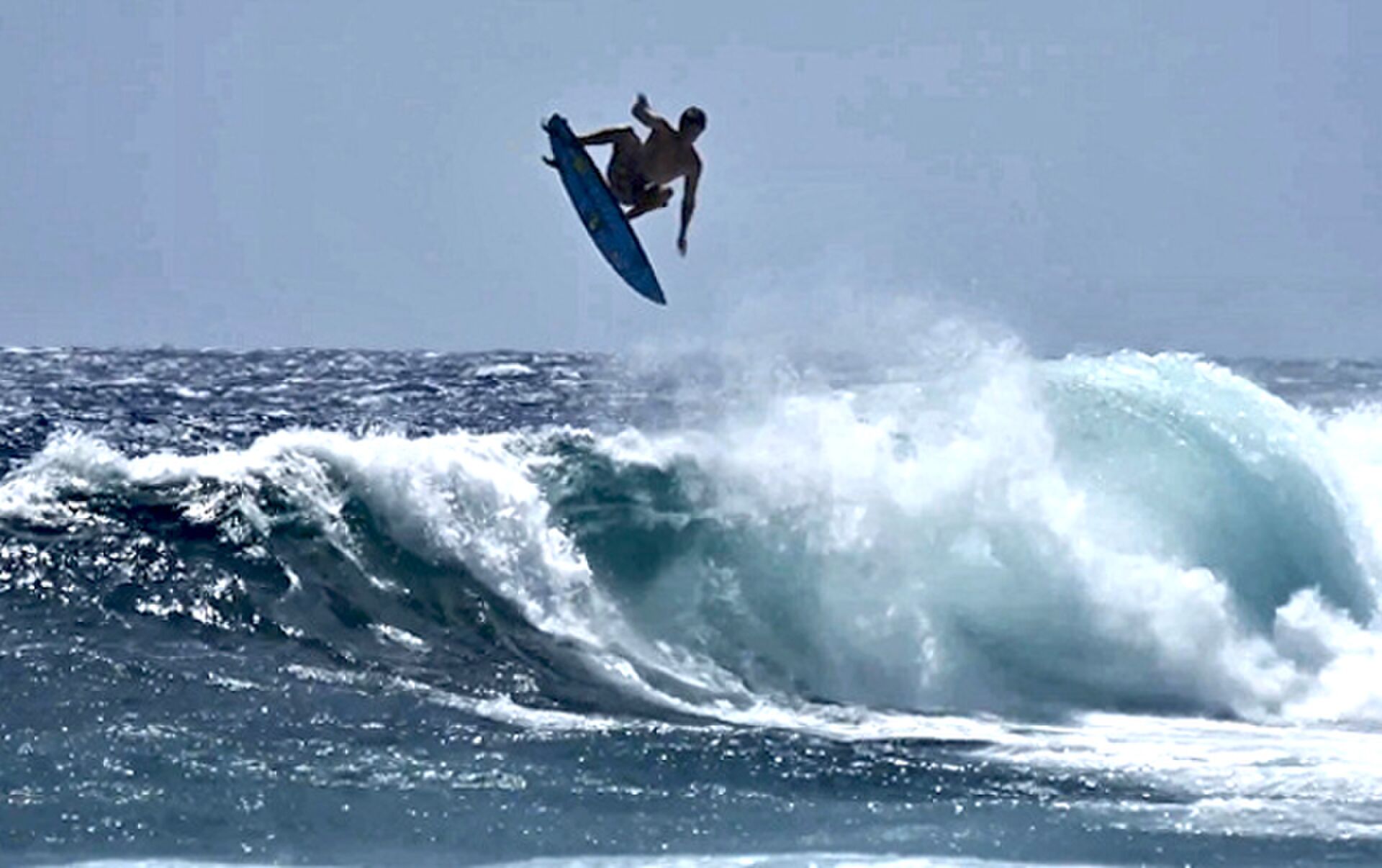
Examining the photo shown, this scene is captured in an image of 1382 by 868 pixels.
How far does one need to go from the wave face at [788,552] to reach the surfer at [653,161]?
2.78 metres

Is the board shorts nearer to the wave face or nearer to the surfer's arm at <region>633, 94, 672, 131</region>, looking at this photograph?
the surfer's arm at <region>633, 94, 672, 131</region>

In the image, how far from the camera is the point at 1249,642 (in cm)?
1541

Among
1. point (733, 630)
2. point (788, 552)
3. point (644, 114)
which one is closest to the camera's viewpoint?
point (644, 114)

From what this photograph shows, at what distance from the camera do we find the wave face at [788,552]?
13.8 metres

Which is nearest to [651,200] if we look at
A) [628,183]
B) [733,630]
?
[628,183]

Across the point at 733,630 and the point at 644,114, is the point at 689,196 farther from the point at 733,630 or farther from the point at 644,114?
the point at 733,630

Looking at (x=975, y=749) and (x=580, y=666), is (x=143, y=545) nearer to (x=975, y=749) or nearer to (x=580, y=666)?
(x=580, y=666)

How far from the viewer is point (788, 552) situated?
1561cm

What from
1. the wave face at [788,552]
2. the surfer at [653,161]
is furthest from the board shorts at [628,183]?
the wave face at [788,552]

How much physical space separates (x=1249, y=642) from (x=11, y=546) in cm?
812

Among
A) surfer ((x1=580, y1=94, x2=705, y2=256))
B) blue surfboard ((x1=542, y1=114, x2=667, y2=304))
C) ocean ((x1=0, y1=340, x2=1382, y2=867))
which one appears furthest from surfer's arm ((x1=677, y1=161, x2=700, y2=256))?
ocean ((x1=0, y1=340, x2=1382, y2=867))

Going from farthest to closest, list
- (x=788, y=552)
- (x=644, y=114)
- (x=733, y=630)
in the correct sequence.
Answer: (x=788, y=552), (x=733, y=630), (x=644, y=114)

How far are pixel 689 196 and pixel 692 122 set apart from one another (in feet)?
1.23

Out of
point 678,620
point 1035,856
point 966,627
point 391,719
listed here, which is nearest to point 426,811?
point 391,719
